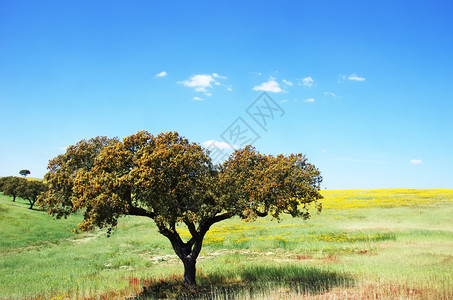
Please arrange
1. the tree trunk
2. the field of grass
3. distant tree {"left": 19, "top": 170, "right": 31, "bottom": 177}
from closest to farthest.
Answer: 1. the field of grass
2. the tree trunk
3. distant tree {"left": 19, "top": 170, "right": 31, "bottom": 177}

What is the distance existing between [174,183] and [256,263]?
1279 centimetres

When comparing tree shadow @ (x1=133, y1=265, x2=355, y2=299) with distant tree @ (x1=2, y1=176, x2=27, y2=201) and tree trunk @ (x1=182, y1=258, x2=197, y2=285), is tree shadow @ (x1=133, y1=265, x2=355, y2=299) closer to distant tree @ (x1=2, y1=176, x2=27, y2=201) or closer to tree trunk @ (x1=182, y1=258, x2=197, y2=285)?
tree trunk @ (x1=182, y1=258, x2=197, y2=285)

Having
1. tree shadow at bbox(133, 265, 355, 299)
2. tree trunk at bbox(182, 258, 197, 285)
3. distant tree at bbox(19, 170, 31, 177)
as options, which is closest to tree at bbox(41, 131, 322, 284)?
tree trunk at bbox(182, 258, 197, 285)

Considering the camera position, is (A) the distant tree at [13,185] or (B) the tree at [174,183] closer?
(B) the tree at [174,183]

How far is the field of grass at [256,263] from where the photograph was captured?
58.6 ft

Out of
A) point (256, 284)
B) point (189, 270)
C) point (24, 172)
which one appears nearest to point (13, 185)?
point (189, 270)

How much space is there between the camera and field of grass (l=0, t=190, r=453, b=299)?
17.9 meters

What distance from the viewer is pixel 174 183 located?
1753 centimetres

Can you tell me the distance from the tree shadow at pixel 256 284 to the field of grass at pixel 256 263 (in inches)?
2.8

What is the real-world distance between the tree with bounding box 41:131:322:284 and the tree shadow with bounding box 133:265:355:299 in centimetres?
175

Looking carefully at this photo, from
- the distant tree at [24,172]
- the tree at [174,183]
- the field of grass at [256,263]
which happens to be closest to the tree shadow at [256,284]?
the field of grass at [256,263]

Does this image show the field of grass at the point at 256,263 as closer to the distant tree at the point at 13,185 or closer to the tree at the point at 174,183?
the tree at the point at 174,183

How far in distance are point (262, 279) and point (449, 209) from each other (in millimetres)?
54612

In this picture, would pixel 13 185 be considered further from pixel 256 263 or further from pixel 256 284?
pixel 256 284
